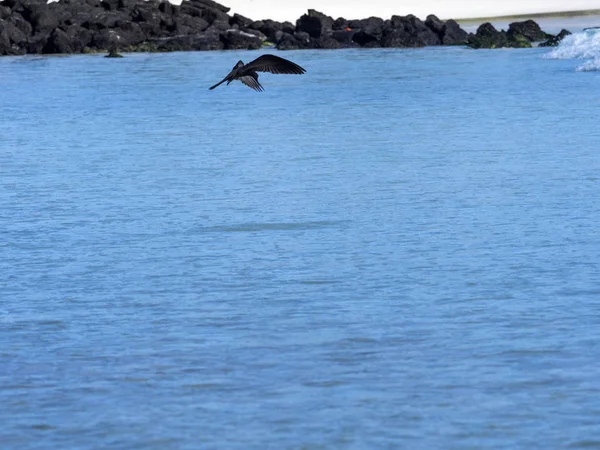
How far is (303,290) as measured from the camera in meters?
11.9

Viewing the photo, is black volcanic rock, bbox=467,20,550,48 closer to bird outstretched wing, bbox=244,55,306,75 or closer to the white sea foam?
the white sea foam

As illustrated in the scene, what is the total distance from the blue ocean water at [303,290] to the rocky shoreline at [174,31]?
4845 cm

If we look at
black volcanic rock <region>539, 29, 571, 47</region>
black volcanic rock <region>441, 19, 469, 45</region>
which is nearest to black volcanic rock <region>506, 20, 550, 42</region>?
black volcanic rock <region>441, 19, 469, 45</region>

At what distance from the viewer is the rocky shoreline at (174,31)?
2926 inches

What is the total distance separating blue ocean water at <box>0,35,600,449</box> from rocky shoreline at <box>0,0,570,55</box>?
48.4 m

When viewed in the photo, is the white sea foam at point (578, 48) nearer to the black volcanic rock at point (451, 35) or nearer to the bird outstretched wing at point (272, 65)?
the black volcanic rock at point (451, 35)

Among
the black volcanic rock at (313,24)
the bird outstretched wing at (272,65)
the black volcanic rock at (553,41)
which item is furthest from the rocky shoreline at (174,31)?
the bird outstretched wing at (272,65)

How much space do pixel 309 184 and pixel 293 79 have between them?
31326 mm

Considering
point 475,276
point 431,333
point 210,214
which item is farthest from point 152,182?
point 431,333

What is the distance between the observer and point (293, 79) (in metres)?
49.8

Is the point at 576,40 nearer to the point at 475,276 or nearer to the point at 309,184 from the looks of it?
the point at 309,184

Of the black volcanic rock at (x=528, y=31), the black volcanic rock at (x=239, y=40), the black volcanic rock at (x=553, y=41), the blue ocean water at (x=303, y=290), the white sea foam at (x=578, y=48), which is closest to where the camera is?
the blue ocean water at (x=303, y=290)

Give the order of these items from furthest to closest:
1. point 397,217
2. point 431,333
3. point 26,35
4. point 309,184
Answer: point 26,35 → point 309,184 → point 397,217 → point 431,333

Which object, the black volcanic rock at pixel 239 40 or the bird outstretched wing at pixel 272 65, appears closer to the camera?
the bird outstretched wing at pixel 272 65
